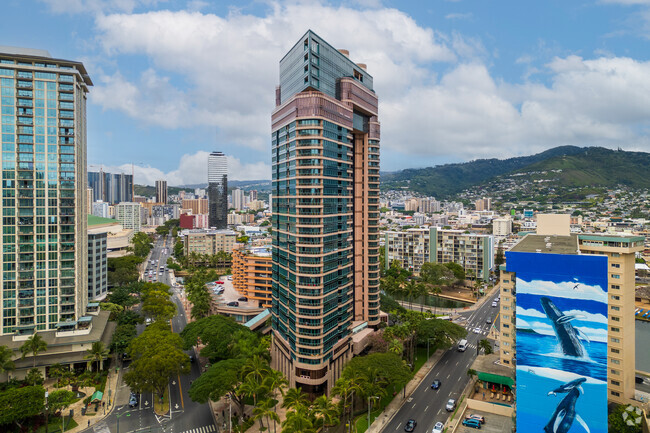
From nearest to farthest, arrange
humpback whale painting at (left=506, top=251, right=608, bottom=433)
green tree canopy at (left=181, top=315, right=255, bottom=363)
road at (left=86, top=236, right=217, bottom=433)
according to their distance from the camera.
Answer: humpback whale painting at (left=506, top=251, right=608, bottom=433) → road at (left=86, top=236, right=217, bottom=433) → green tree canopy at (left=181, top=315, right=255, bottom=363)

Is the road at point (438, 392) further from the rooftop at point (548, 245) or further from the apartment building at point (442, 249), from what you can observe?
the apartment building at point (442, 249)

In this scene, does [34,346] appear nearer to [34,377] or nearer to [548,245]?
[34,377]

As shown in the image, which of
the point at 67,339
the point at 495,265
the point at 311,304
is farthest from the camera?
the point at 495,265

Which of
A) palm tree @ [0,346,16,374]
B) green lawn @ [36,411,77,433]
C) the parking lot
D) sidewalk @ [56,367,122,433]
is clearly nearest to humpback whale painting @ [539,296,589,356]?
the parking lot

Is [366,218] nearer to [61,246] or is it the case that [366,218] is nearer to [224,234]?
[61,246]

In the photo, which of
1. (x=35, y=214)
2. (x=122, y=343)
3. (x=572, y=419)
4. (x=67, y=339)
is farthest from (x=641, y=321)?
(x=35, y=214)

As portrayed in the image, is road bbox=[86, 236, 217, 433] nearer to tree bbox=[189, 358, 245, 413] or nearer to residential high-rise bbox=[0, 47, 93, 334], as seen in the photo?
tree bbox=[189, 358, 245, 413]
